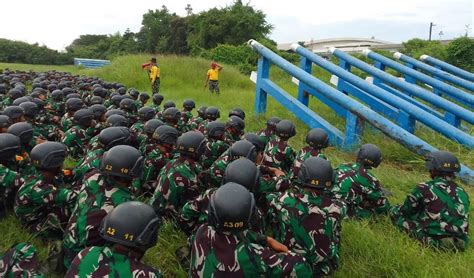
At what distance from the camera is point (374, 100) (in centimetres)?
1000

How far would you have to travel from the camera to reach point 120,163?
10.9ft

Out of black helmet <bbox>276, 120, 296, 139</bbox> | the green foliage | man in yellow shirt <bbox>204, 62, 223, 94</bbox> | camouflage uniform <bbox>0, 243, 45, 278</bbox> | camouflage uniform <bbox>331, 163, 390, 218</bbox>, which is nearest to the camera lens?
camouflage uniform <bbox>0, 243, 45, 278</bbox>

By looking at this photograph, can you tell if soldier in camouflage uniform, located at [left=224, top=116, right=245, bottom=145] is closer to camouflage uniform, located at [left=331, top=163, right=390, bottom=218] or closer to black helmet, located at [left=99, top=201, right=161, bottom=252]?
camouflage uniform, located at [left=331, top=163, right=390, bottom=218]

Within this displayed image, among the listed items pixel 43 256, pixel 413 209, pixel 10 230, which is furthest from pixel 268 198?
pixel 10 230

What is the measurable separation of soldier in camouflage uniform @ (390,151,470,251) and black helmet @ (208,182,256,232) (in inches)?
100

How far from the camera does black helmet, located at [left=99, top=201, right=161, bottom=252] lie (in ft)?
7.85

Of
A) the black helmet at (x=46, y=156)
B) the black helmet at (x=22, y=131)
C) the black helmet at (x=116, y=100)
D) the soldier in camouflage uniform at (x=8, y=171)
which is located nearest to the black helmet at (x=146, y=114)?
the black helmet at (x=116, y=100)

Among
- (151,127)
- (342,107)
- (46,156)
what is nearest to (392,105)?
(342,107)

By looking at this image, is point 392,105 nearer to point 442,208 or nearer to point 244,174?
point 442,208

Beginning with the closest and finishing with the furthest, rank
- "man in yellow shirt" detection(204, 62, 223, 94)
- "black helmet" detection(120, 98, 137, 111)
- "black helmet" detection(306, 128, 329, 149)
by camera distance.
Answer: "black helmet" detection(306, 128, 329, 149) < "black helmet" detection(120, 98, 137, 111) < "man in yellow shirt" detection(204, 62, 223, 94)

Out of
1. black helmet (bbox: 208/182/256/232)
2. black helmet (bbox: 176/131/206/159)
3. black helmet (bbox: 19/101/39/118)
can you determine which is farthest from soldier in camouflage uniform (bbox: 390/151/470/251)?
black helmet (bbox: 19/101/39/118)

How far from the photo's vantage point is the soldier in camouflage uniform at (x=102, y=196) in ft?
11.0

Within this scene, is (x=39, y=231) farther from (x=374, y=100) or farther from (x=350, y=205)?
(x=374, y=100)

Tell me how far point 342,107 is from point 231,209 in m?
6.48
